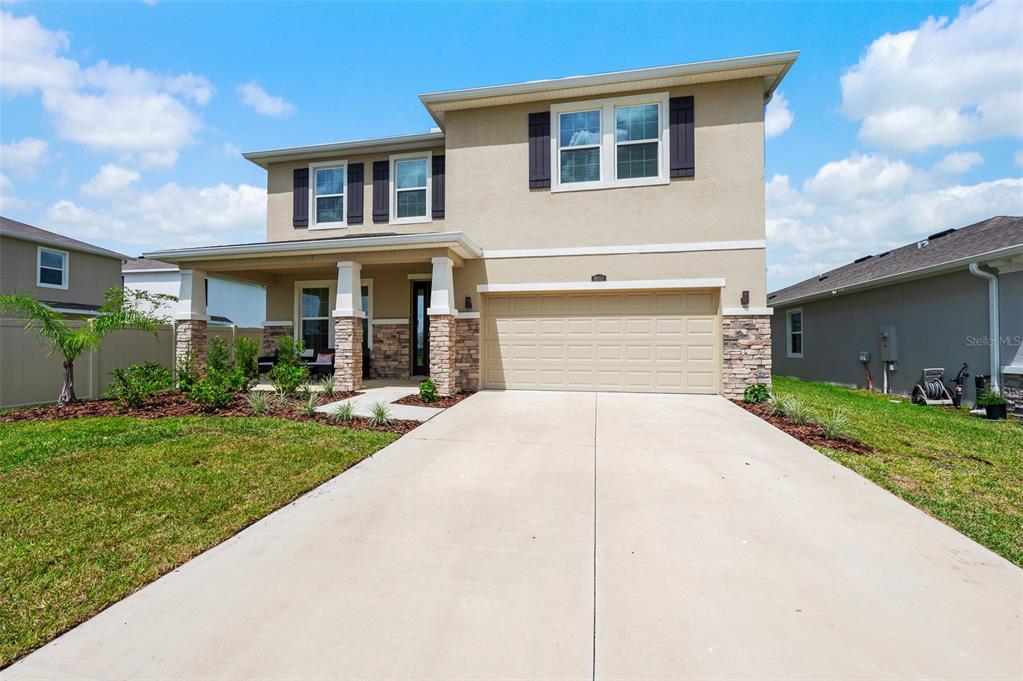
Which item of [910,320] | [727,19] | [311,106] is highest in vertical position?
[727,19]

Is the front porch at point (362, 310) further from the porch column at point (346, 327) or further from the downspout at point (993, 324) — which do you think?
the downspout at point (993, 324)

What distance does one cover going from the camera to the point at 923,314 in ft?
34.5

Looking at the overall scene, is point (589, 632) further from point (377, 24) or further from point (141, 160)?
point (141, 160)

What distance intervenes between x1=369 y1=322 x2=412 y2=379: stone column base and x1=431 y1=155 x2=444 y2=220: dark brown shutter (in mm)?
3071

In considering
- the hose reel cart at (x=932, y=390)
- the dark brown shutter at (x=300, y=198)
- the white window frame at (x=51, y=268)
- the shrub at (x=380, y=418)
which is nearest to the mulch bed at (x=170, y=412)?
the shrub at (x=380, y=418)

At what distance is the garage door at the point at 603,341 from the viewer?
9.18 meters

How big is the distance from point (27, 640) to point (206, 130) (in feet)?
31.9

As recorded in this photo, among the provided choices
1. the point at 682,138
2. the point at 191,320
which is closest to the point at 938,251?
the point at 682,138

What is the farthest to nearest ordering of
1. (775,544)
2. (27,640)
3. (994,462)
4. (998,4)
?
(998,4) → (994,462) → (775,544) → (27,640)

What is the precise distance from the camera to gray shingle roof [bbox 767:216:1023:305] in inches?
383

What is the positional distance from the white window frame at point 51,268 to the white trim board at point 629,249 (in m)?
17.3

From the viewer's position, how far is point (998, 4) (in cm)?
718

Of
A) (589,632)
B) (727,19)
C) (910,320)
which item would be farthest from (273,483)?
(910,320)

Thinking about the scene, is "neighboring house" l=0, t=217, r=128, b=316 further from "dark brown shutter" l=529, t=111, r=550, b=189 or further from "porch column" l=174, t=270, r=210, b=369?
"dark brown shutter" l=529, t=111, r=550, b=189
